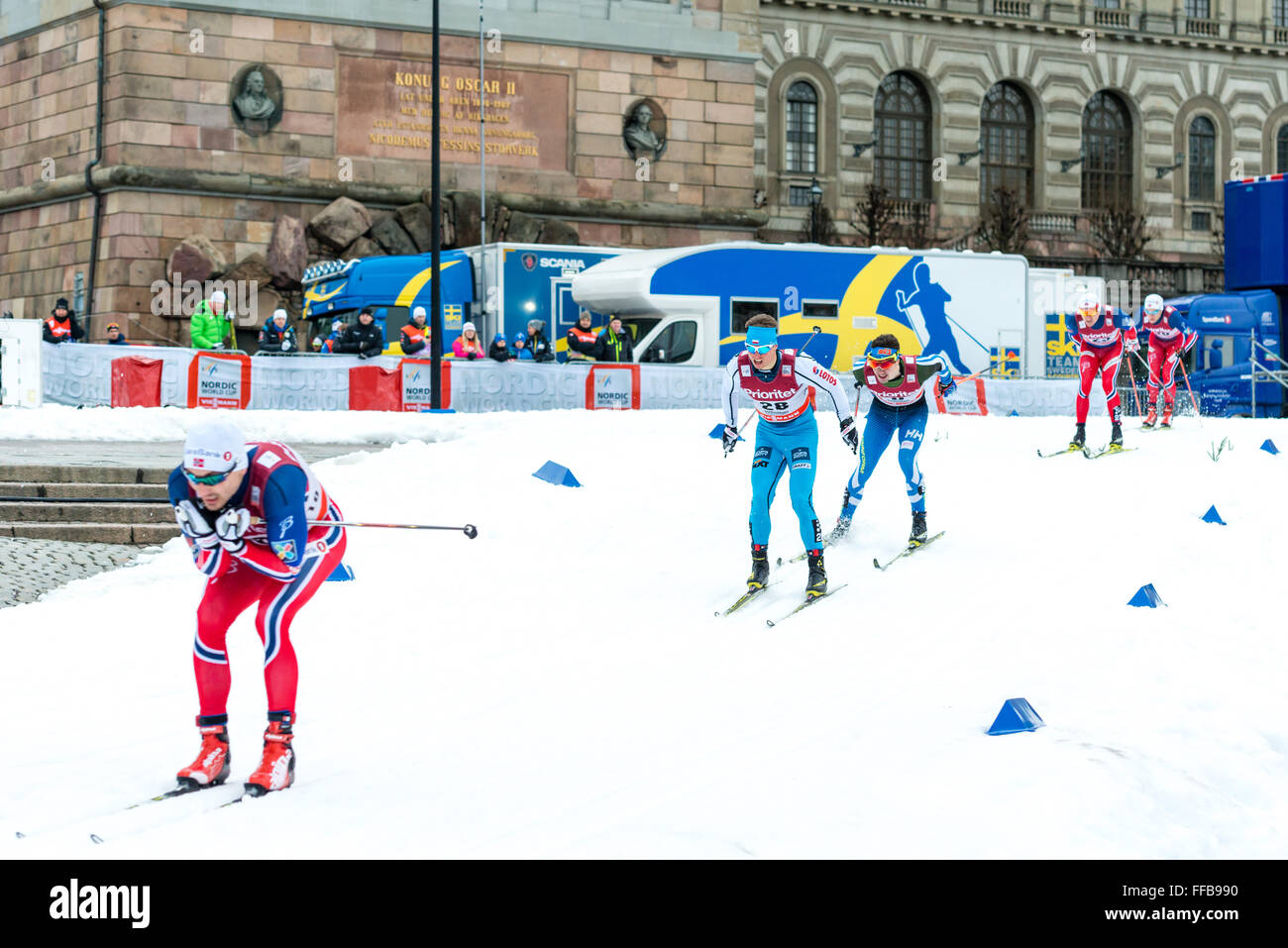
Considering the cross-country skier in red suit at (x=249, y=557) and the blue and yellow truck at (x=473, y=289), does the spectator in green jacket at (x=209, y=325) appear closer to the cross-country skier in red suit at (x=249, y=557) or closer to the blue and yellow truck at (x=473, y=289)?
the blue and yellow truck at (x=473, y=289)

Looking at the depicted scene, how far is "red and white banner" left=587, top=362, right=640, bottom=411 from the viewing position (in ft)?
77.8

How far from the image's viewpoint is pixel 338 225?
33.4 meters

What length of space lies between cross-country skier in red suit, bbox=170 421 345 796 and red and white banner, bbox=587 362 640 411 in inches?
647

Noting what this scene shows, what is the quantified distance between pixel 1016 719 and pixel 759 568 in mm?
3872

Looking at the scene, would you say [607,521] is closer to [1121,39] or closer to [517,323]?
[517,323]

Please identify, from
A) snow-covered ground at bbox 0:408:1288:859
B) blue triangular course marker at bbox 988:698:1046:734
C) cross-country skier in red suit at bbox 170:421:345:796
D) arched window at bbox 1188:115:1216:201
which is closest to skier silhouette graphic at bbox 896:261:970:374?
snow-covered ground at bbox 0:408:1288:859

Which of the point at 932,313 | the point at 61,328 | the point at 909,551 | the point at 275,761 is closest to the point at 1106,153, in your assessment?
the point at 932,313

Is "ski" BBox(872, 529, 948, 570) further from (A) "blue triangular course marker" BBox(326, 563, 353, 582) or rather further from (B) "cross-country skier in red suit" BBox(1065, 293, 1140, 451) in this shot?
(B) "cross-country skier in red suit" BBox(1065, 293, 1140, 451)

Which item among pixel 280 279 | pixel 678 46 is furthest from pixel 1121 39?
pixel 280 279

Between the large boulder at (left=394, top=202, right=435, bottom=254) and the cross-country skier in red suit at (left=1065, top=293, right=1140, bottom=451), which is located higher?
the large boulder at (left=394, top=202, right=435, bottom=254)

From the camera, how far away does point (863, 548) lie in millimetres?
12906

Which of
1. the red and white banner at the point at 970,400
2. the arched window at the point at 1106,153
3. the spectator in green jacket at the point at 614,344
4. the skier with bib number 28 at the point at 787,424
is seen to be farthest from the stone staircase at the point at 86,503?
the arched window at the point at 1106,153

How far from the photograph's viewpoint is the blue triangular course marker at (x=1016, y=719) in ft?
25.4

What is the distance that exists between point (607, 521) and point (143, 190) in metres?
22.4
